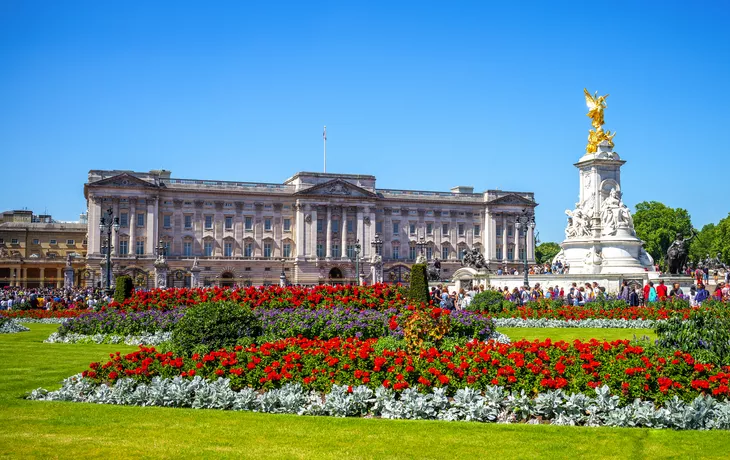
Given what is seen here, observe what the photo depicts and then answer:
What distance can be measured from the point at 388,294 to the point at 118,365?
1103 cm

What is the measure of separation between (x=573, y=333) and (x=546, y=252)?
113 meters

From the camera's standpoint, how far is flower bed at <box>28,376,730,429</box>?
366 inches

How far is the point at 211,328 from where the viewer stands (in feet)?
46.2

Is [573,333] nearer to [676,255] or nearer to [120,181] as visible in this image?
[676,255]

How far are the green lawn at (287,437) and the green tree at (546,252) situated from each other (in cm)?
12126

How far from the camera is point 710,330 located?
1190 cm

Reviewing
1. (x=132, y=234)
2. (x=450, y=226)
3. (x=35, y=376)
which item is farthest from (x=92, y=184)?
(x=35, y=376)

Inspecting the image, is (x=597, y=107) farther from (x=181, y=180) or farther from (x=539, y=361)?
(x=181, y=180)

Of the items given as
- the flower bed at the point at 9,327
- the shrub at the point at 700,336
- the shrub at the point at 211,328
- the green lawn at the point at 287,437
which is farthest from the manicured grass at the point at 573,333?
the flower bed at the point at 9,327

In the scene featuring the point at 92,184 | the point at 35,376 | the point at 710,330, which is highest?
the point at 92,184

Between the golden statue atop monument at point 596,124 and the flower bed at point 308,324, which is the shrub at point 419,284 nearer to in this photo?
the flower bed at point 308,324

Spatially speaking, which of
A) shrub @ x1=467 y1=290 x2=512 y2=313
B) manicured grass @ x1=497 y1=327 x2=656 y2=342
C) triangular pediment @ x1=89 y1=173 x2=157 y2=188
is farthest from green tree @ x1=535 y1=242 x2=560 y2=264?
manicured grass @ x1=497 y1=327 x2=656 y2=342

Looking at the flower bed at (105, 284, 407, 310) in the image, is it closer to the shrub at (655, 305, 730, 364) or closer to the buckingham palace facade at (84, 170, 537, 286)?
the shrub at (655, 305, 730, 364)

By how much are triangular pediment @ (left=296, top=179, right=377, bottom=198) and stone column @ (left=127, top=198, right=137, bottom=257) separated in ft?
56.3
